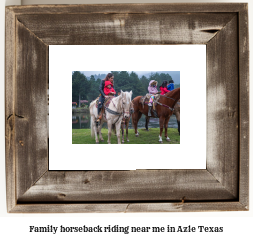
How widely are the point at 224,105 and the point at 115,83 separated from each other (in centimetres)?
45

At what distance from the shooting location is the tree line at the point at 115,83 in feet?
2.79

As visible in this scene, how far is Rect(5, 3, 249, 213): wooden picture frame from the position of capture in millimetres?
821

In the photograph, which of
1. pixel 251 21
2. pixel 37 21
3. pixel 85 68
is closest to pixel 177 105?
pixel 85 68

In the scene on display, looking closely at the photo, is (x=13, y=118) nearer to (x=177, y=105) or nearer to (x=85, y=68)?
(x=85, y=68)

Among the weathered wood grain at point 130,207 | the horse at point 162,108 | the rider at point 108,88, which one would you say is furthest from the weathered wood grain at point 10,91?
the horse at point 162,108

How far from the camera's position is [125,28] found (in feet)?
2.70

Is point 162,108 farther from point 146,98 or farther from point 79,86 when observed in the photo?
point 79,86

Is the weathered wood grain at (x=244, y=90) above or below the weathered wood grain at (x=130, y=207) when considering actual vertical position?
above

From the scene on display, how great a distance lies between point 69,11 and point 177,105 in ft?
1.88

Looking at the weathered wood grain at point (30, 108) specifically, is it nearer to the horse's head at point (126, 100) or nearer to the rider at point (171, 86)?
the horse's head at point (126, 100)

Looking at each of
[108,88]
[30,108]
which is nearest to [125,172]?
[108,88]

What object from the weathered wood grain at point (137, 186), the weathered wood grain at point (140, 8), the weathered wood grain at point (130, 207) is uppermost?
the weathered wood grain at point (140, 8)

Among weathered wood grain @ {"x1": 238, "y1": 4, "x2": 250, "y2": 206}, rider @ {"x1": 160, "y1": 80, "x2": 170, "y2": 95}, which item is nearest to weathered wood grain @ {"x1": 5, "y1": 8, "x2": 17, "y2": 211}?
rider @ {"x1": 160, "y1": 80, "x2": 170, "y2": 95}
